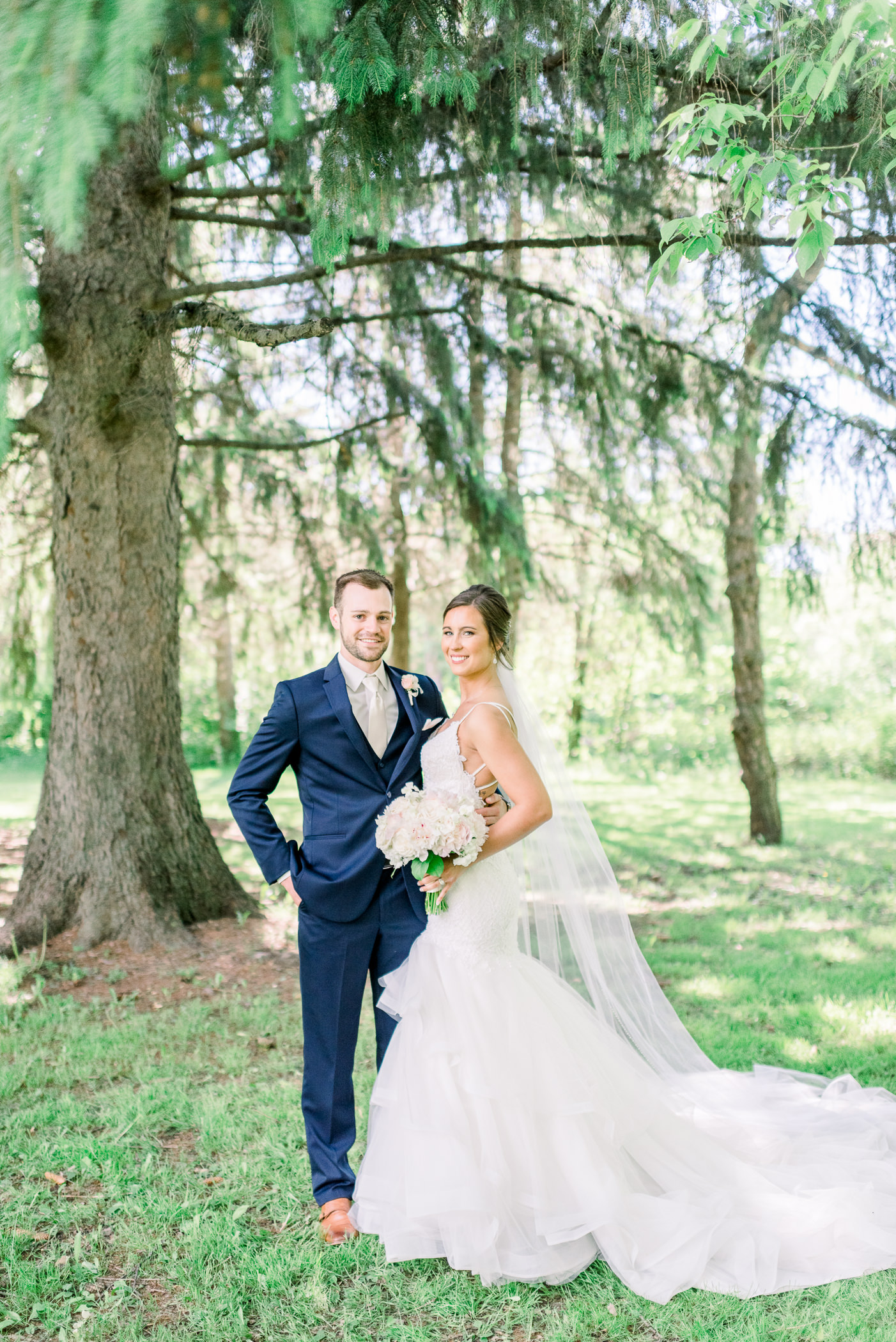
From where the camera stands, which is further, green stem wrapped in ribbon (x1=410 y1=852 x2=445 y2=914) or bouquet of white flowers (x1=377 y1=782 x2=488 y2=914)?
green stem wrapped in ribbon (x1=410 y1=852 x2=445 y2=914)

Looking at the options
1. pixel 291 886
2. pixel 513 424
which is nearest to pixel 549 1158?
pixel 291 886

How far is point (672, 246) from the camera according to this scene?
3117 mm

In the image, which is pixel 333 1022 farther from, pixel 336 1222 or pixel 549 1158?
pixel 549 1158

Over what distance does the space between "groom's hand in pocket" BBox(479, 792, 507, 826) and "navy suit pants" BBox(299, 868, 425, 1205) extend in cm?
39

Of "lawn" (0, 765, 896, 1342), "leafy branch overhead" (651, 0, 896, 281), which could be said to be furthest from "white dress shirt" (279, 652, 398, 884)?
"leafy branch overhead" (651, 0, 896, 281)

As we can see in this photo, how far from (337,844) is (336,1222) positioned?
1212 millimetres

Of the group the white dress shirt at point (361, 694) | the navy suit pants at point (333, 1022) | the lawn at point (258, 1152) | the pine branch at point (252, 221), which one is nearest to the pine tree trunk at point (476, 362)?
the pine branch at point (252, 221)

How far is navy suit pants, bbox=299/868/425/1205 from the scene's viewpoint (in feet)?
10.3

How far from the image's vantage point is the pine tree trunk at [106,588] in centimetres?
571

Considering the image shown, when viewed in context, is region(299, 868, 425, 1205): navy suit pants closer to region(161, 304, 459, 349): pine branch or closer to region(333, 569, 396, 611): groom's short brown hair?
region(333, 569, 396, 611): groom's short brown hair

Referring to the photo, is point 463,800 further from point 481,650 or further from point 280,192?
point 280,192

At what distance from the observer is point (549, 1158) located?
9.42 ft

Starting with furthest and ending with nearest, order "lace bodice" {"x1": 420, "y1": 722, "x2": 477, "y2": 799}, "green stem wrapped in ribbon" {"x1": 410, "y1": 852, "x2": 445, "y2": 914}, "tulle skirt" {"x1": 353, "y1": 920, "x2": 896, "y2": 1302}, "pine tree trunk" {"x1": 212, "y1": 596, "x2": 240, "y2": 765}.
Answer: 1. "pine tree trunk" {"x1": 212, "y1": 596, "x2": 240, "y2": 765}
2. "lace bodice" {"x1": 420, "y1": 722, "x2": 477, "y2": 799}
3. "green stem wrapped in ribbon" {"x1": 410, "y1": 852, "x2": 445, "y2": 914}
4. "tulle skirt" {"x1": 353, "y1": 920, "x2": 896, "y2": 1302}

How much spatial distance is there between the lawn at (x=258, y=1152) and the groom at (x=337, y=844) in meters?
0.38
